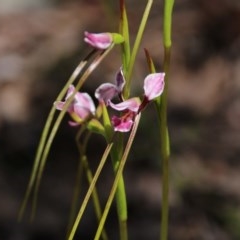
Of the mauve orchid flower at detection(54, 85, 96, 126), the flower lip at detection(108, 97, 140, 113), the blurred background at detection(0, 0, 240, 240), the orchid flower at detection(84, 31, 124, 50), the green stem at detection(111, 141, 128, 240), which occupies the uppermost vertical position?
the orchid flower at detection(84, 31, 124, 50)

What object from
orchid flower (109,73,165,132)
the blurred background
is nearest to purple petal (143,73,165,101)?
orchid flower (109,73,165,132)

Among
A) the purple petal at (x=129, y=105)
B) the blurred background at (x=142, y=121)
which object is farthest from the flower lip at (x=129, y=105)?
the blurred background at (x=142, y=121)

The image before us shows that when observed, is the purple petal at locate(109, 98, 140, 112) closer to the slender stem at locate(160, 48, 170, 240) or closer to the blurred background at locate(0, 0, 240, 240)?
the slender stem at locate(160, 48, 170, 240)

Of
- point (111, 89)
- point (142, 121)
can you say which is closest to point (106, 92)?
point (111, 89)

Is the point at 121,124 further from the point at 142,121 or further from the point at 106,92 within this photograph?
the point at 142,121

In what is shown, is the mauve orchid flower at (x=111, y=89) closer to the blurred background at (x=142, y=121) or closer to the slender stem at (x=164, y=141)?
the slender stem at (x=164, y=141)

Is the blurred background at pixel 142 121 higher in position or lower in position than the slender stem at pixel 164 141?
lower

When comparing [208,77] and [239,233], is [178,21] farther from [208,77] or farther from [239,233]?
[239,233]
